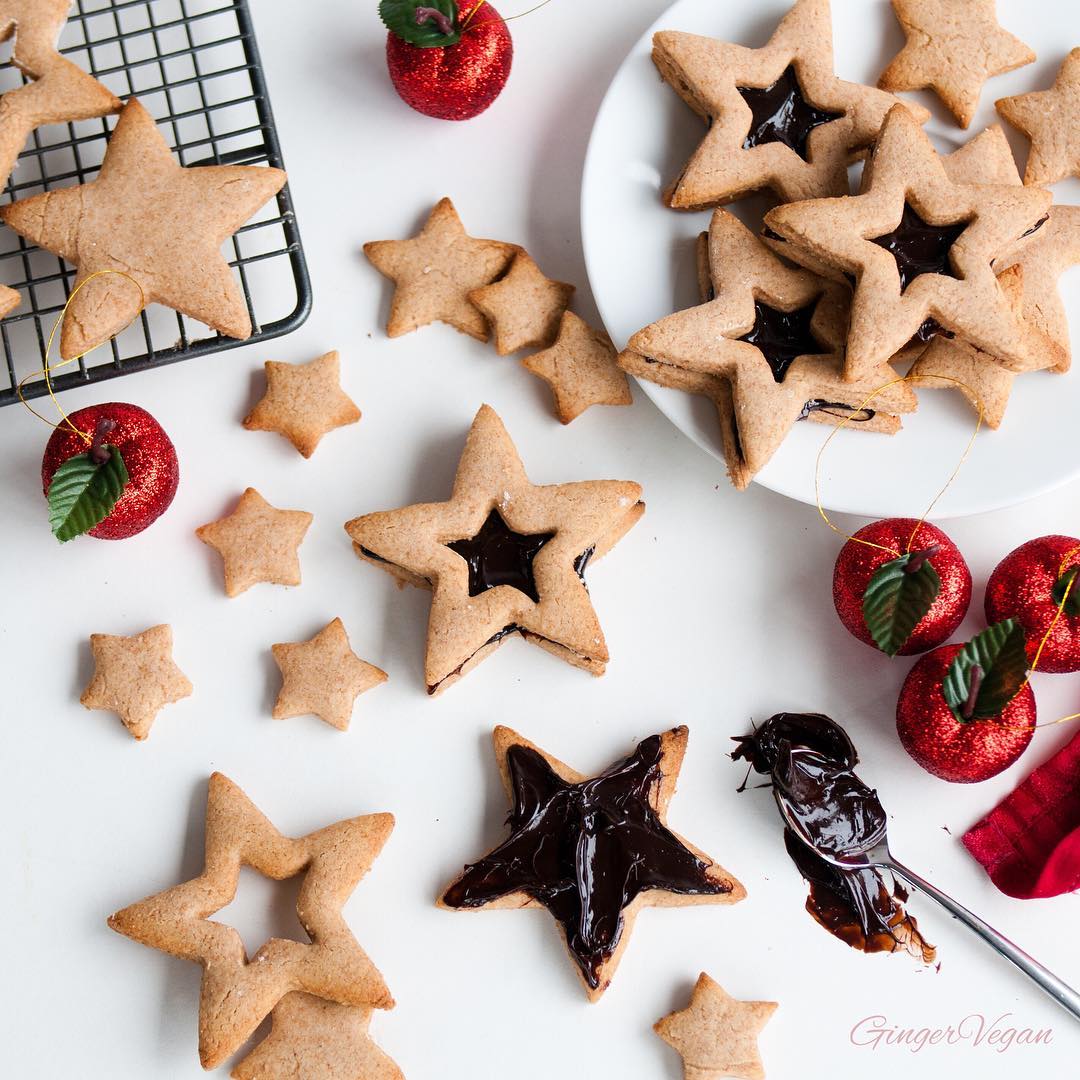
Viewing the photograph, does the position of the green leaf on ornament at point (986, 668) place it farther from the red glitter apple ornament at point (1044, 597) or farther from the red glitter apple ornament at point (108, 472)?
the red glitter apple ornament at point (108, 472)

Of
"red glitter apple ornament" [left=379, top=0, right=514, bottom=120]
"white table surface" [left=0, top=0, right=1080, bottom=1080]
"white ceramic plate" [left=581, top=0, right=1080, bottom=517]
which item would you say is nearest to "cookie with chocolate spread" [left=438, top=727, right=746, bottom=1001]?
"white table surface" [left=0, top=0, right=1080, bottom=1080]

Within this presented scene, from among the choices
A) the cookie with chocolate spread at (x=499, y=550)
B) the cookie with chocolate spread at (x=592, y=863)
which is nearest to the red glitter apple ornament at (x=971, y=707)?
the cookie with chocolate spread at (x=592, y=863)

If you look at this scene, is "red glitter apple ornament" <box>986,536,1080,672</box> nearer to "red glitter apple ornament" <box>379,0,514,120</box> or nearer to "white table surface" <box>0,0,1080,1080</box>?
"white table surface" <box>0,0,1080,1080</box>

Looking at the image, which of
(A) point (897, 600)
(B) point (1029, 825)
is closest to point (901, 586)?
(A) point (897, 600)

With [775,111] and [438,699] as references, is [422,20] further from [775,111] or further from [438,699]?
[438,699]

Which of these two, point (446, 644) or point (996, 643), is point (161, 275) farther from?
point (996, 643)

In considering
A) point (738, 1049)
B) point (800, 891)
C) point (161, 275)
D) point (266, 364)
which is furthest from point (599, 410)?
point (738, 1049)
